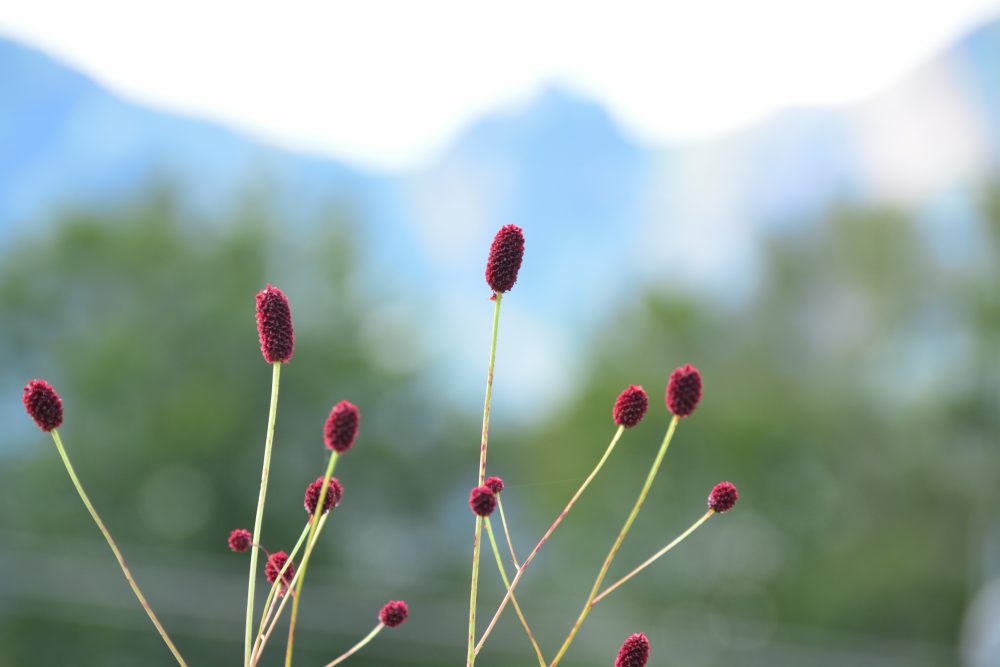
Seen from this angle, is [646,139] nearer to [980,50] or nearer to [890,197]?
[980,50]

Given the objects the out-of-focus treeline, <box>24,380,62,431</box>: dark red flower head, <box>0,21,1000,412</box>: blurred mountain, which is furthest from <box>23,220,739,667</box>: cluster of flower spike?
<box>0,21,1000,412</box>: blurred mountain

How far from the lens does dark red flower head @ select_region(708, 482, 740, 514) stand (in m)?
0.52

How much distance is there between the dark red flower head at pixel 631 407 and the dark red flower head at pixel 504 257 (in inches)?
3.3

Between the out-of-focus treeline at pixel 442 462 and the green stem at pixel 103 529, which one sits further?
the out-of-focus treeline at pixel 442 462

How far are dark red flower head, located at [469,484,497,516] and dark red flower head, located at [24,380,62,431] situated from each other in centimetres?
20

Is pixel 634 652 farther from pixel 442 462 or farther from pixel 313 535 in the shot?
pixel 442 462

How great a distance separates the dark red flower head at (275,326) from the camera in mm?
481

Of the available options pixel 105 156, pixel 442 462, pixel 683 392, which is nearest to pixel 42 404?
pixel 683 392

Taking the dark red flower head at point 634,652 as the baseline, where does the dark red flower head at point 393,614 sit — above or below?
above

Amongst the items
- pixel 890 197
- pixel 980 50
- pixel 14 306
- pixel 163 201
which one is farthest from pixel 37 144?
pixel 980 50

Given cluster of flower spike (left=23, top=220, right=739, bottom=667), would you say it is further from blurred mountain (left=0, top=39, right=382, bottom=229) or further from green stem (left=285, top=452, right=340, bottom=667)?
blurred mountain (left=0, top=39, right=382, bottom=229)

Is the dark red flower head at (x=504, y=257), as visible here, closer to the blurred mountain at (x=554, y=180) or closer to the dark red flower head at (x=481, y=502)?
the dark red flower head at (x=481, y=502)

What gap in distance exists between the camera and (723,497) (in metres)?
0.52

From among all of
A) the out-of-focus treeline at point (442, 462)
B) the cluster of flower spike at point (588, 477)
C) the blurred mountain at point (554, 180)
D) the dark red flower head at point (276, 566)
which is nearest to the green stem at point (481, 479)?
the cluster of flower spike at point (588, 477)
